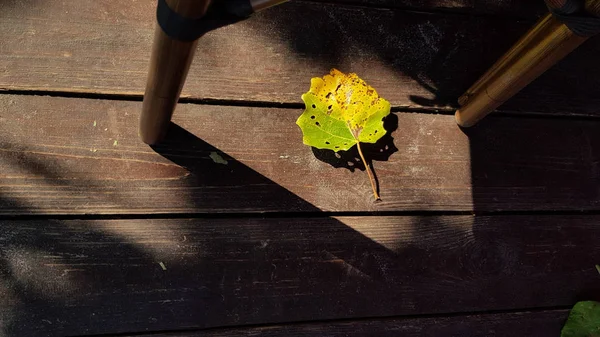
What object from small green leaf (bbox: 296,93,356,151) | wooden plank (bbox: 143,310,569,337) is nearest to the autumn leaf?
small green leaf (bbox: 296,93,356,151)

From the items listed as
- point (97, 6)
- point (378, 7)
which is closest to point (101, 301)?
point (97, 6)

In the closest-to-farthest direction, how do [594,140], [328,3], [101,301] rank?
[101,301] < [328,3] < [594,140]

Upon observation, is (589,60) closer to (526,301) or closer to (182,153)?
(526,301)

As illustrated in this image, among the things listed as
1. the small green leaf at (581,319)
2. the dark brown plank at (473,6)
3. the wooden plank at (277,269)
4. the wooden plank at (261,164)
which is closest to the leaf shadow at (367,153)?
the wooden plank at (261,164)

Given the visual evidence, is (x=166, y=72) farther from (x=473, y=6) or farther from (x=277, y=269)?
(x=473, y=6)

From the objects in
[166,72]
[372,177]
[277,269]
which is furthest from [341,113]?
[166,72]

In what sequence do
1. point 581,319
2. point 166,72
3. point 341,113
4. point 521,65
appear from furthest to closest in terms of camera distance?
1. point 581,319
2. point 341,113
3. point 521,65
4. point 166,72
